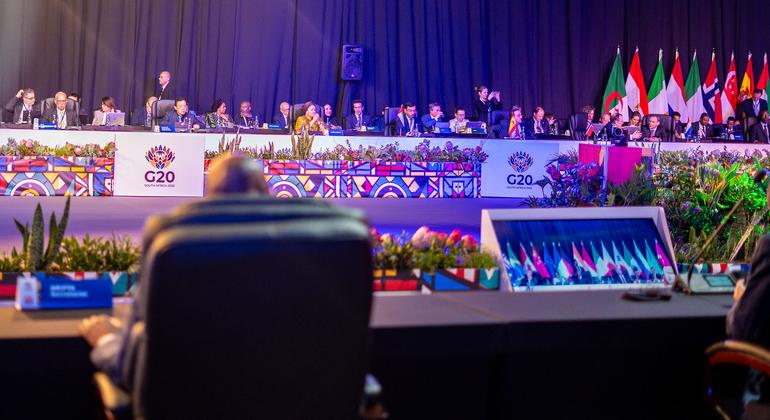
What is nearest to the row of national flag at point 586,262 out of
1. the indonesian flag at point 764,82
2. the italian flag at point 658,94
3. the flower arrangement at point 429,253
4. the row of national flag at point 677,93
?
the flower arrangement at point 429,253

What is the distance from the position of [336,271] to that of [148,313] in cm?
A: 36

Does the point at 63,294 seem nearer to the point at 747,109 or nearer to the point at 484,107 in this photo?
the point at 484,107

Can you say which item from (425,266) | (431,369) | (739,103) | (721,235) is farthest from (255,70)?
(431,369)

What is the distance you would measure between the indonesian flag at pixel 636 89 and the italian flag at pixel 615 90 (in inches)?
5.6

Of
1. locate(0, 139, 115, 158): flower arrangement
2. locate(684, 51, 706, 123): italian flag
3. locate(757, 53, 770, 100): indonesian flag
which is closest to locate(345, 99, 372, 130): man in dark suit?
locate(0, 139, 115, 158): flower arrangement

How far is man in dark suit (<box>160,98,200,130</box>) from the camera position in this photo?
12.0m

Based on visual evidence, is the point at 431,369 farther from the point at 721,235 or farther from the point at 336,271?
the point at 721,235

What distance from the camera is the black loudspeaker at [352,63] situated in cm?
1591

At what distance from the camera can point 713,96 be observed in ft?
55.9

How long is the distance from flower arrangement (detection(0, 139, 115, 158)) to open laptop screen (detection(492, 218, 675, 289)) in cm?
783

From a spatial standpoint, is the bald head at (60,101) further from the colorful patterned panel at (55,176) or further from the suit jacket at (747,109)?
the suit jacket at (747,109)

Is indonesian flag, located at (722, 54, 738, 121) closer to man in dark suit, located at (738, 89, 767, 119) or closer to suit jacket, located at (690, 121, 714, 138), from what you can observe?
man in dark suit, located at (738, 89, 767, 119)

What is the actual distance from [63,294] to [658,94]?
52.5ft

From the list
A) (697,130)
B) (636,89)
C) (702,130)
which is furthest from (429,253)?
(636,89)
